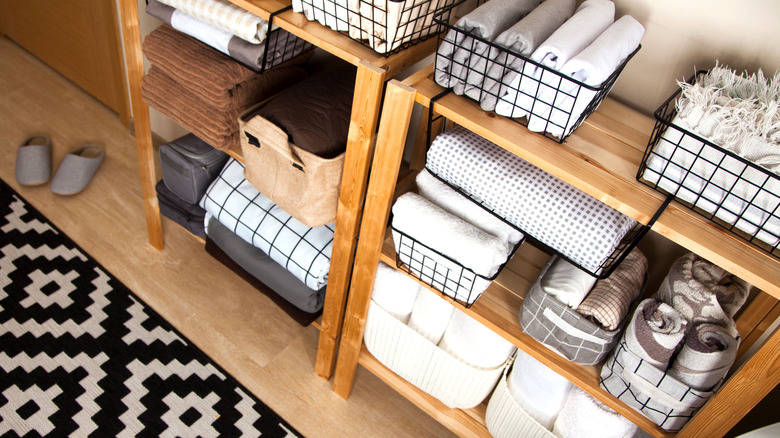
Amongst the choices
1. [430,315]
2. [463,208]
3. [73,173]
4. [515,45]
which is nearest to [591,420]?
[430,315]

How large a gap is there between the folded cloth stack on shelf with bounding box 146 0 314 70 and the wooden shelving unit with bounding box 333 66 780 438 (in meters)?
0.38

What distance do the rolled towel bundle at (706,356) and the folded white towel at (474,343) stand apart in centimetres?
39

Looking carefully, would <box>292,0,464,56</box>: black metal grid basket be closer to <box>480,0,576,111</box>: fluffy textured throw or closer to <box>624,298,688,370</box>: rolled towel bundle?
<box>480,0,576,111</box>: fluffy textured throw

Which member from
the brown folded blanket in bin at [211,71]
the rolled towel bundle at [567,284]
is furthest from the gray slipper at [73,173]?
the rolled towel bundle at [567,284]

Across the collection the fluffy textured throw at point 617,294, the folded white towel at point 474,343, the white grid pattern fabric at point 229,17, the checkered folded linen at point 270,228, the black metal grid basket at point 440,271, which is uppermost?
the white grid pattern fabric at point 229,17

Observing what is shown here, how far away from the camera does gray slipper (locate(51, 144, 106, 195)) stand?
2059 millimetres

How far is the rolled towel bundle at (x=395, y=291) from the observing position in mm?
1363

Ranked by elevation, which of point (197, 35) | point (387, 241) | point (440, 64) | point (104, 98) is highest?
point (440, 64)

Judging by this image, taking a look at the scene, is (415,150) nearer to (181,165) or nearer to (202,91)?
(202,91)

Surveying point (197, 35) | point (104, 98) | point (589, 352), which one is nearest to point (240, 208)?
point (197, 35)

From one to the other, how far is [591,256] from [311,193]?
590mm

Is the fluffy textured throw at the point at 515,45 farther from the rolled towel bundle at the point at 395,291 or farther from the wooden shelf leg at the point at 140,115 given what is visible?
the wooden shelf leg at the point at 140,115

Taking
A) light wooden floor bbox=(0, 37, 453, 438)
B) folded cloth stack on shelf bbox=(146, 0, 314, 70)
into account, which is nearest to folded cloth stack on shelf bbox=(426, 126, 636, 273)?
folded cloth stack on shelf bbox=(146, 0, 314, 70)

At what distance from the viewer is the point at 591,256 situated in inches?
38.9
